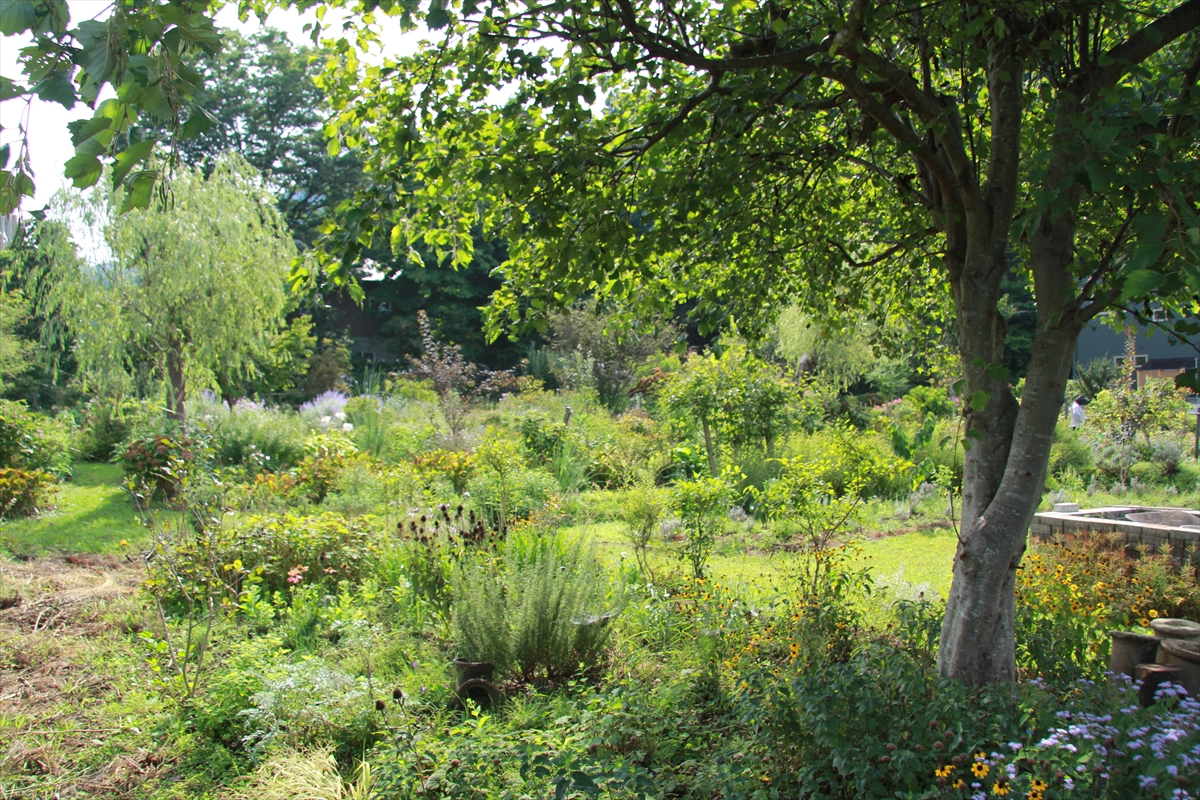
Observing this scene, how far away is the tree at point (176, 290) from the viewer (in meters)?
11.7

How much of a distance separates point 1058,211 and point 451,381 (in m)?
11.8

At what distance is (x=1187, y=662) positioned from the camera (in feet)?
10.3

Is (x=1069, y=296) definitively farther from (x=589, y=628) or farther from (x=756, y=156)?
(x=589, y=628)

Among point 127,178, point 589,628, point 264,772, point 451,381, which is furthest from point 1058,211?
point 451,381

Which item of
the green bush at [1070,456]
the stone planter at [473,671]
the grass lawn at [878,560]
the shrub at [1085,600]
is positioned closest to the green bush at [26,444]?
the grass lawn at [878,560]

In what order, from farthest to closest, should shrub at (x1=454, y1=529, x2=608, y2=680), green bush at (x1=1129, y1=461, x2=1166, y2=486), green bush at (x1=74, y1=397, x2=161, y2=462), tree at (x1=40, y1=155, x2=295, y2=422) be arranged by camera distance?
green bush at (x1=74, y1=397, x2=161, y2=462) < tree at (x1=40, y1=155, x2=295, y2=422) < green bush at (x1=1129, y1=461, x2=1166, y2=486) < shrub at (x1=454, y1=529, x2=608, y2=680)

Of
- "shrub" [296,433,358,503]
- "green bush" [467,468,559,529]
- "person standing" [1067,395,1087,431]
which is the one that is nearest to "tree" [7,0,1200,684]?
"green bush" [467,468,559,529]

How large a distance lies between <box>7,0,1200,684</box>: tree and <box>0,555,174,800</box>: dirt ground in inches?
95.2

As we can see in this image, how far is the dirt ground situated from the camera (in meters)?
3.24

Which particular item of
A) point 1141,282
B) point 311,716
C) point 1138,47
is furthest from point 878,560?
point 1141,282

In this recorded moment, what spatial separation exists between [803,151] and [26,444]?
10.5 m

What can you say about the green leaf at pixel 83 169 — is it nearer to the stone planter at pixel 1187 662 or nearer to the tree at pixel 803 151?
the tree at pixel 803 151

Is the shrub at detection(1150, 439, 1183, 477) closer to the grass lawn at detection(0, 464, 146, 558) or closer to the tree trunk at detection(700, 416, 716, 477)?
the tree trunk at detection(700, 416, 716, 477)

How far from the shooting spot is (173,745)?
3479mm
